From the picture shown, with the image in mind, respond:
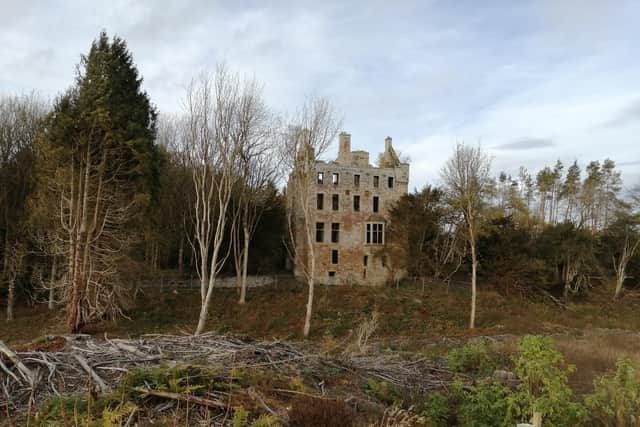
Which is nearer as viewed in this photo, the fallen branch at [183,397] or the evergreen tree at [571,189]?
the fallen branch at [183,397]

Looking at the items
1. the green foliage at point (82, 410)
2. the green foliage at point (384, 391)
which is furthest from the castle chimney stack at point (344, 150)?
the green foliage at point (82, 410)

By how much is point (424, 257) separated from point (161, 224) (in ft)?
59.4

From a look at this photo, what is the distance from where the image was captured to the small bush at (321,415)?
184 inches

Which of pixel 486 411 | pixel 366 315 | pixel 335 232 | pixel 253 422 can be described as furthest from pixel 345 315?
pixel 253 422

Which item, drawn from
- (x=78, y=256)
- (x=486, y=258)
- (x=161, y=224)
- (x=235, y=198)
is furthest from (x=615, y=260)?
(x=78, y=256)

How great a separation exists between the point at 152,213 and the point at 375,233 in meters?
15.4

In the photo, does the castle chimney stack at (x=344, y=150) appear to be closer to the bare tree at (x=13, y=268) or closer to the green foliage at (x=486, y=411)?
the bare tree at (x=13, y=268)

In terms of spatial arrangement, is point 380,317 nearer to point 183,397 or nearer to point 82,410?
point 183,397

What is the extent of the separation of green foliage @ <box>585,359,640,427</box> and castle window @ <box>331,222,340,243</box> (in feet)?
78.0

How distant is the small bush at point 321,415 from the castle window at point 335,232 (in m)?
24.3

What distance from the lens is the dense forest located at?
A: 1788cm

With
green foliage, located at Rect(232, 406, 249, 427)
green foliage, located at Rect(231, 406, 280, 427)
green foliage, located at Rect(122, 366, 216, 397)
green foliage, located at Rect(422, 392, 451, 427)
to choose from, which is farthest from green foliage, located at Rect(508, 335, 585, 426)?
green foliage, located at Rect(122, 366, 216, 397)

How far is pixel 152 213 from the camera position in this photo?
833 inches

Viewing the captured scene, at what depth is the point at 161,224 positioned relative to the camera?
2678 centimetres
